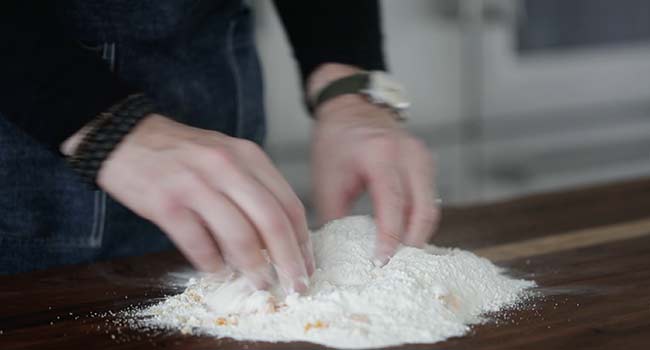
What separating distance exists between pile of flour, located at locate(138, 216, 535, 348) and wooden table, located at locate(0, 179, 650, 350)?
0.8 inches

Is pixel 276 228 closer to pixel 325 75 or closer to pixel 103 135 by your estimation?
pixel 103 135

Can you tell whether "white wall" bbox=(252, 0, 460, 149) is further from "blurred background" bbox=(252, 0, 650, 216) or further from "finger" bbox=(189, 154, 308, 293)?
"finger" bbox=(189, 154, 308, 293)

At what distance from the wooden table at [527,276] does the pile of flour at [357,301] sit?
0.06ft

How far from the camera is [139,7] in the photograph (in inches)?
36.8

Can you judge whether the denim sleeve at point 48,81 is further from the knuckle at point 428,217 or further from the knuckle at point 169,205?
the knuckle at point 428,217

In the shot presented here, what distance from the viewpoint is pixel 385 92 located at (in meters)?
0.93

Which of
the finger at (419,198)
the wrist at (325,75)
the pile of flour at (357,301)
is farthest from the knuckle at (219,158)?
the wrist at (325,75)

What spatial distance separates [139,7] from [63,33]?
217mm

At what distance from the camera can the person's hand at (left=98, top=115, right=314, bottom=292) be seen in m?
0.64

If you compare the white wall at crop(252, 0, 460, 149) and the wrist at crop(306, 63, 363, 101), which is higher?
the wrist at crop(306, 63, 363, 101)

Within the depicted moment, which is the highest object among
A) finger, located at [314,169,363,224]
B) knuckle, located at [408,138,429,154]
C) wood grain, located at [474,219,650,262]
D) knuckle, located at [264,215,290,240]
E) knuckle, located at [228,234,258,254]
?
knuckle, located at [264,215,290,240]

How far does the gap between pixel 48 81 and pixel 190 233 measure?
15 centimetres

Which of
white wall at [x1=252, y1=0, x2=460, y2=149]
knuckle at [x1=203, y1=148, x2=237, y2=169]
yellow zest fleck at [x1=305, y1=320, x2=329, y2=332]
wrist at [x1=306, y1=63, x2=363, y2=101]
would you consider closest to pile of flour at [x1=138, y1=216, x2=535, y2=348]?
yellow zest fleck at [x1=305, y1=320, x2=329, y2=332]

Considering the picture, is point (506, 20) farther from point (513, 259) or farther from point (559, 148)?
point (513, 259)
